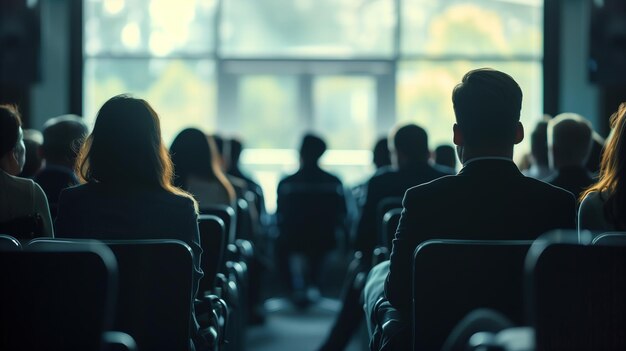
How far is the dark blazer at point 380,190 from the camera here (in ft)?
16.2

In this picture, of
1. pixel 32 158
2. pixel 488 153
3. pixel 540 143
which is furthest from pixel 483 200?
pixel 32 158

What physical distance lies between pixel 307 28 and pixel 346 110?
3.72ft

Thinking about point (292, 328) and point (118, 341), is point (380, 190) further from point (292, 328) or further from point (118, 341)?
point (118, 341)

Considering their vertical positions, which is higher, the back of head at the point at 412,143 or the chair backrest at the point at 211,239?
the back of head at the point at 412,143

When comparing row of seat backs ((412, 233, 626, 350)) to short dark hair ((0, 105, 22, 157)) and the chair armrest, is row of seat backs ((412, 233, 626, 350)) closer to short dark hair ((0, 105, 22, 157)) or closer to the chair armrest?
the chair armrest

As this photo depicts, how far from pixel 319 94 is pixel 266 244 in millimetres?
3888

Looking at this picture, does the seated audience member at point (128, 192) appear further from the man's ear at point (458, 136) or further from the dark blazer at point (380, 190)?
the dark blazer at point (380, 190)

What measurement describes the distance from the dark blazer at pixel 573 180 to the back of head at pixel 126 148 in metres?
1.94

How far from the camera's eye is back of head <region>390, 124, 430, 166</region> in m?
4.93

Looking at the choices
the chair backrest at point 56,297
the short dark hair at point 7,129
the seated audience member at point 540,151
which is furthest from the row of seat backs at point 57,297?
the seated audience member at point 540,151

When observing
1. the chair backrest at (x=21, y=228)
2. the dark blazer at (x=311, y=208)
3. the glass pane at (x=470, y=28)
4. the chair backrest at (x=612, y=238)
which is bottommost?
the dark blazer at (x=311, y=208)

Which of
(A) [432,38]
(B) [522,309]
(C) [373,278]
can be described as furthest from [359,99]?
(B) [522,309]

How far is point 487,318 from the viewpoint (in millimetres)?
2217

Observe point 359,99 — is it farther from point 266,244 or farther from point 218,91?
point 266,244
